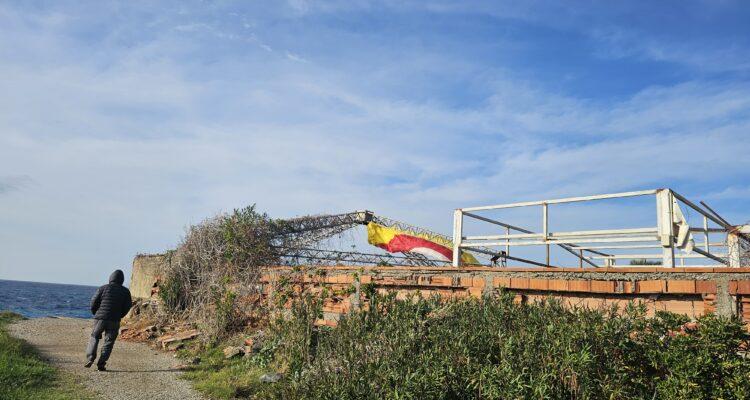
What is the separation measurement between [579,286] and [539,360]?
82.2 inches

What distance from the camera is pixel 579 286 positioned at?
646cm

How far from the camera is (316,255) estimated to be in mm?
13094

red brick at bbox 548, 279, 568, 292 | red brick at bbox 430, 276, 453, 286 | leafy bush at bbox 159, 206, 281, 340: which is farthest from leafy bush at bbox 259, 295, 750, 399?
leafy bush at bbox 159, 206, 281, 340

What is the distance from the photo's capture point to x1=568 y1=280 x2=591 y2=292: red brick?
6.39 meters

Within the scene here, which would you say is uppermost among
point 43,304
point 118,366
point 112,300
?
point 112,300

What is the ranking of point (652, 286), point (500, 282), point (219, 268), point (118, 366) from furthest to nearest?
point (219, 268)
point (118, 366)
point (500, 282)
point (652, 286)

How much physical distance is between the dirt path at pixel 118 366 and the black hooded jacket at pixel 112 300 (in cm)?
85

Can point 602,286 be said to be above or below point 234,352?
above

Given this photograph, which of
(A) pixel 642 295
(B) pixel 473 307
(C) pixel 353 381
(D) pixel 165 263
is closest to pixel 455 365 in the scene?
(C) pixel 353 381

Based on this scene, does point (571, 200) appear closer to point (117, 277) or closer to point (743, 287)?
point (743, 287)

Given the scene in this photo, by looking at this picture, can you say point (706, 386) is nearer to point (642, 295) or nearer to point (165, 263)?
point (642, 295)

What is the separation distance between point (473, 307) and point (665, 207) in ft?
8.66

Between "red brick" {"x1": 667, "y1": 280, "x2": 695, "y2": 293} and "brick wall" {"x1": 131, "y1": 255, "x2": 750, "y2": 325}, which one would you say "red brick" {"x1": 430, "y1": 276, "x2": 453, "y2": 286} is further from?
"red brick" {"x1": 667, "y1": 280, "x2": 695, "y2": 293}

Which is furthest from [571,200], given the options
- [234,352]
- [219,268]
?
[219,268]
